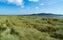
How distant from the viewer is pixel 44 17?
4938 millimetres

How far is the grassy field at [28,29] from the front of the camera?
3.43m

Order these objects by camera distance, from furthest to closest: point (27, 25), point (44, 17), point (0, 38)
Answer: point (44, 17) < point (27, 25) < point (0, 38)

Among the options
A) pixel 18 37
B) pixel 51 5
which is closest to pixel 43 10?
pixel 51 5

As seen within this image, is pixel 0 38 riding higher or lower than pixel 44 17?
lower

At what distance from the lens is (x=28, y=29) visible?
3.79 metres

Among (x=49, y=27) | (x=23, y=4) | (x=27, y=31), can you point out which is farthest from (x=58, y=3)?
(x=27, y=31)

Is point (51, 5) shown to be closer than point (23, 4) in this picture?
Result: No

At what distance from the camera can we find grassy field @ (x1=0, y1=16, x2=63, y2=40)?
3431 millimetres

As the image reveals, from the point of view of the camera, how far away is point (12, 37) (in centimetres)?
330

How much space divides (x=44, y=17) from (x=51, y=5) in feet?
2.06

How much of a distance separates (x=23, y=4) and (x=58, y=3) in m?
1.23

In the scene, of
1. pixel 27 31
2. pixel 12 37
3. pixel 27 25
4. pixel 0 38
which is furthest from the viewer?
pixel 27 25

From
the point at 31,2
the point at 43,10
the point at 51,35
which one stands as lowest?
the point at 51,35

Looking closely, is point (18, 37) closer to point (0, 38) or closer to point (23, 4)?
point (0, 38)
